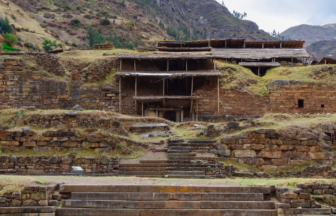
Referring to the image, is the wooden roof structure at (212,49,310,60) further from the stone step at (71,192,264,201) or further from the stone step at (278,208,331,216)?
the stone step at (278,208,331,216)

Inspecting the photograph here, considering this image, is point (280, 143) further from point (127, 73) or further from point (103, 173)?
point (127, 73)

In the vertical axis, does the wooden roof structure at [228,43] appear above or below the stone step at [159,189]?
above

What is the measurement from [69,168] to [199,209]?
8270mm

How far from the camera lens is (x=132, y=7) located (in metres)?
88.6

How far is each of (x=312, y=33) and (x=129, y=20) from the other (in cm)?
10926

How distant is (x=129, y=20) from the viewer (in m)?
74.9

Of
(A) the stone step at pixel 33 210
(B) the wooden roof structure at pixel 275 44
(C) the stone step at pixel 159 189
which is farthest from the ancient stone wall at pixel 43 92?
(B) the wooden roof structure at pixel 275 44

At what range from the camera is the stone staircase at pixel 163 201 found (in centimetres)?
854

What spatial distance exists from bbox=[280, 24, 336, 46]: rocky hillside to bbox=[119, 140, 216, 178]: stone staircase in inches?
5557

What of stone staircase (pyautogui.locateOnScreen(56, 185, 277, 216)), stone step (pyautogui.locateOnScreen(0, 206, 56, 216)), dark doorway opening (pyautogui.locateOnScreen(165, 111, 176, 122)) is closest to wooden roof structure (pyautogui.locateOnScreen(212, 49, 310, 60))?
dark doorway opening (pyautogui.locateOnScreen(165, 111, 176, 122))

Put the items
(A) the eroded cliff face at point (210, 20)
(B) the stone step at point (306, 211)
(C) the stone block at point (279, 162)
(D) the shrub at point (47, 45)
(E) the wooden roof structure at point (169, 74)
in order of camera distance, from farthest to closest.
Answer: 1. (A) the eroded cliff face at point (210, 20)
2. (D) the shrub at point (47, 45)
3. (E) the wooden roof structure at point (169, 74)
4. (C) the stone block at point (279, 162)
5. (B) the stone step at point (306, 211)

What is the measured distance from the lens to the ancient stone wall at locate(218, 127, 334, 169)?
15516mm

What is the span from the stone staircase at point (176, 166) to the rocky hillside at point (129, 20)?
126 feet

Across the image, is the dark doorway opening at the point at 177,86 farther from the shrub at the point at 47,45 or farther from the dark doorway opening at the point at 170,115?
the shrub at the point at 47,45
